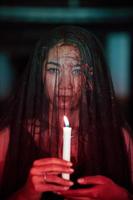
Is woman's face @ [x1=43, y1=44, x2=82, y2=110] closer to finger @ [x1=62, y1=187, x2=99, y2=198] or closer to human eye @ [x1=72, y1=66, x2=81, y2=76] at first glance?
human eye @ [x1=72, y1=66, x2=81, y2=76]

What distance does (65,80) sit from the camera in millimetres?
980

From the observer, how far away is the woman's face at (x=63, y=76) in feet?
3.21

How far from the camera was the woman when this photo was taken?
38.2 inches

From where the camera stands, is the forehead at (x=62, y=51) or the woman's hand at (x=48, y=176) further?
the forehead at (x=62, y=51)

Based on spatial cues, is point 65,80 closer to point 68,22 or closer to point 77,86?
point 77,86

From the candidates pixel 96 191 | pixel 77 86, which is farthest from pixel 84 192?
pixel 77 86

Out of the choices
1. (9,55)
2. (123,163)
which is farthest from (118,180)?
(9,55)

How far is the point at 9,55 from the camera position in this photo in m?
1.10

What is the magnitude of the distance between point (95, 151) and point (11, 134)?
0.78 ft

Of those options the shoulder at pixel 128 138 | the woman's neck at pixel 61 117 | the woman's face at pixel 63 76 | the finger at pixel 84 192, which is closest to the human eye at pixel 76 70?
the woman's face at pixel 63 76

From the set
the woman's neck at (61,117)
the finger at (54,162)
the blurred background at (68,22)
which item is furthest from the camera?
the blurred background at (68,22)

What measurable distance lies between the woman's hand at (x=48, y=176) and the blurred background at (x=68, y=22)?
0.94 ft

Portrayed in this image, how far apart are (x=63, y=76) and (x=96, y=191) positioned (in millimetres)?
316

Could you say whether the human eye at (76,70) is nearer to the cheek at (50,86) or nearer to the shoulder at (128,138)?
the cheek at (50,86)
